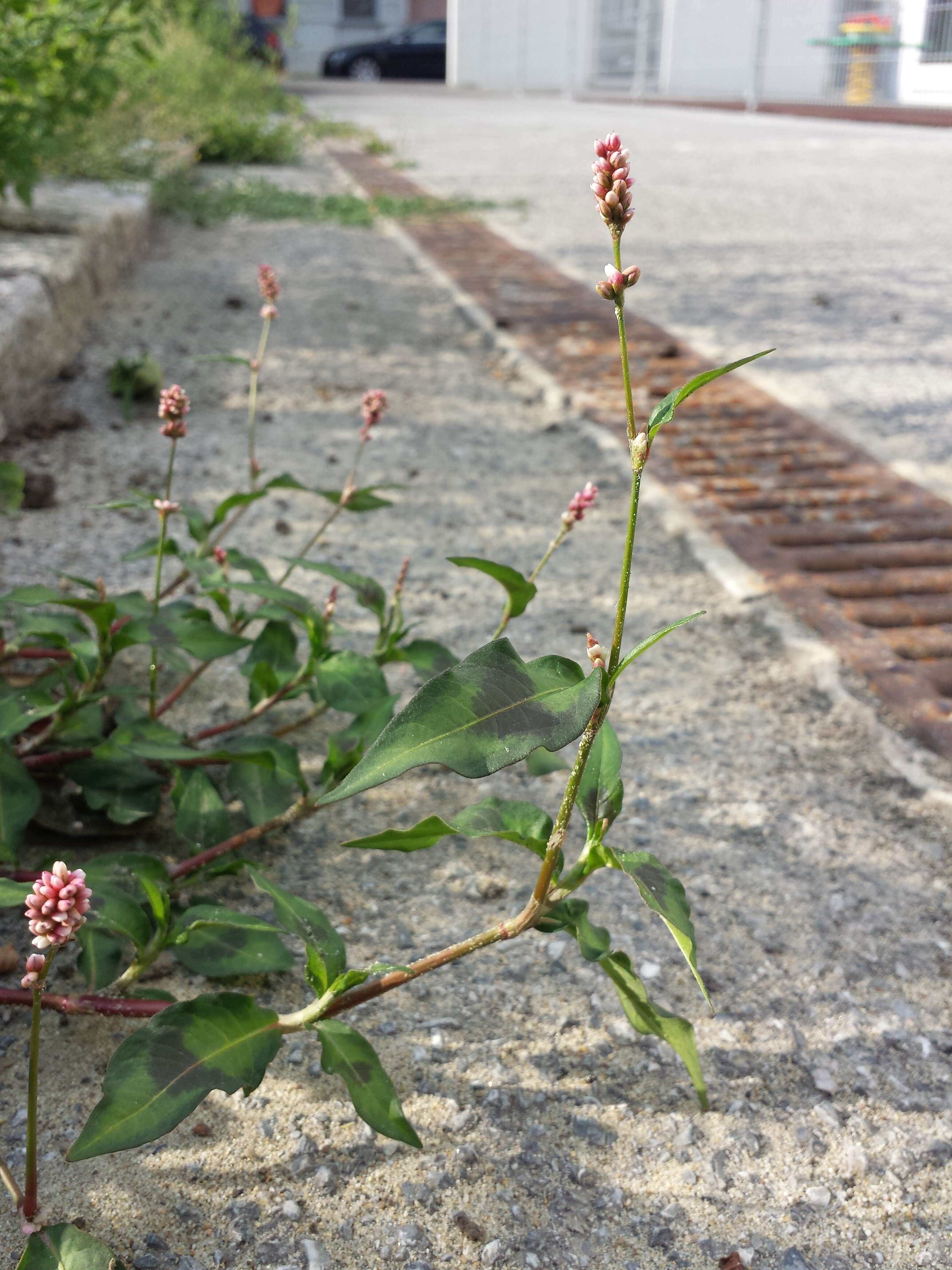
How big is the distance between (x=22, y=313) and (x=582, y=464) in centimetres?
174

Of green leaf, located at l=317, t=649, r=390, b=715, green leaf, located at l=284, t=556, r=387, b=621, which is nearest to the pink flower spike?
green leaf, located at l=317, t=649, r=390, b=715

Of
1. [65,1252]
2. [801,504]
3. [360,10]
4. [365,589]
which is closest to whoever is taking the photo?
[65,1252]

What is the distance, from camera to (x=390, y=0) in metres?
34.2

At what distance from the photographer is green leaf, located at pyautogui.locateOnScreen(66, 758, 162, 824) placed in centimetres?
160

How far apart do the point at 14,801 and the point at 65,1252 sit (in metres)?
0.60

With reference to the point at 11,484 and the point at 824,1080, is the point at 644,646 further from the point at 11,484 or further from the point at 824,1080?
the point at 11,484

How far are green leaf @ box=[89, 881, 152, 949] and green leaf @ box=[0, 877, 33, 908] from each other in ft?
0.49

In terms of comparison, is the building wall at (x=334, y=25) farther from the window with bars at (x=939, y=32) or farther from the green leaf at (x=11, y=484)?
the green leaf at (x=11, y=484)

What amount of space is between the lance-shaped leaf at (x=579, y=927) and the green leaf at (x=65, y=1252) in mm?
522

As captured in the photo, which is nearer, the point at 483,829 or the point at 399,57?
the point at 483,829

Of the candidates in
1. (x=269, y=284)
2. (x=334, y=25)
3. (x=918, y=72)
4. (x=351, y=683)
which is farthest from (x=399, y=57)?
(x=351, y=683)

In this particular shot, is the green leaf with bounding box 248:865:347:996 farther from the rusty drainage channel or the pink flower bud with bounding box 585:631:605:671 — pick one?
the rusty drainage channel

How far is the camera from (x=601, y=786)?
1271 millimetres

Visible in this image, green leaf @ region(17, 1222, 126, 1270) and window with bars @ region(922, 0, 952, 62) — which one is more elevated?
window with bars @ region(922, 0, 952, 62)
